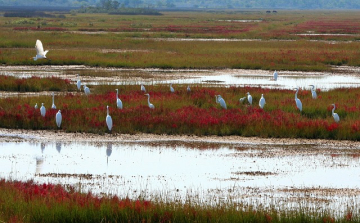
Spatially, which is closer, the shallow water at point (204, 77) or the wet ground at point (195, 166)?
the wet ground at point (195, 166)

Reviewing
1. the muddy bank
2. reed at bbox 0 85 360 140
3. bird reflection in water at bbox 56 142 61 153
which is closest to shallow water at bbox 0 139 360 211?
bird reflection in water at bbox 56 142 61 153

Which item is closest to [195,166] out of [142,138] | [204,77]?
[142,138]

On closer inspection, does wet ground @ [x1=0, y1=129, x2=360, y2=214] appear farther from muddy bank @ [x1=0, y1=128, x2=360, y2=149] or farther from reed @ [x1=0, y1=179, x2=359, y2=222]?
reed @ [x1=0, y1=179, x2=359, y2=222]

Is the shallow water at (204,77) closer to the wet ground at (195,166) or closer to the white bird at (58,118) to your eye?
the white bird at (58,118)

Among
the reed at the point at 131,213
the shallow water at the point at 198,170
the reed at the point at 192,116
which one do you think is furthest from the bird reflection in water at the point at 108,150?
the reed at the point at 131,213

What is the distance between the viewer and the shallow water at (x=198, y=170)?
35.6ft

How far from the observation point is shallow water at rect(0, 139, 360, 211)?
10.9 metres

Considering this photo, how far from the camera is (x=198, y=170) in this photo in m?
12.8

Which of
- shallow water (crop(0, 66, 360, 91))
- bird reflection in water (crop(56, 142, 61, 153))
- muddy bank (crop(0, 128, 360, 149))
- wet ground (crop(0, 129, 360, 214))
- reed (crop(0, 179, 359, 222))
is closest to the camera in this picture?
reed (crop(0, 179, 359, 222))

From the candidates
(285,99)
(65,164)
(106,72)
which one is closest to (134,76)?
(106,72)

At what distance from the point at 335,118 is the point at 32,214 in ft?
33.7

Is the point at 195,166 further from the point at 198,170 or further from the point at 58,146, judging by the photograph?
the point at 58,146

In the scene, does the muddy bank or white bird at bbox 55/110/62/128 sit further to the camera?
white bird at bbox 55/110/62/128

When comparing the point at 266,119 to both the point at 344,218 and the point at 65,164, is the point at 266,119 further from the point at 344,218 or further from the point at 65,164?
the point at 344,218
